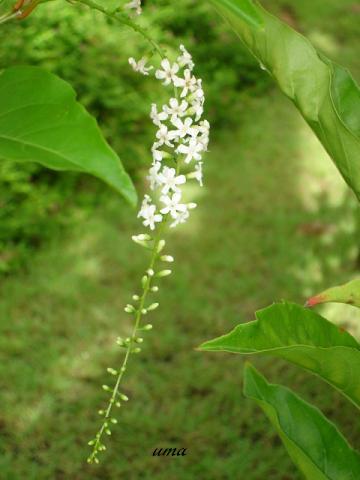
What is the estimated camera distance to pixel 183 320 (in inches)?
117

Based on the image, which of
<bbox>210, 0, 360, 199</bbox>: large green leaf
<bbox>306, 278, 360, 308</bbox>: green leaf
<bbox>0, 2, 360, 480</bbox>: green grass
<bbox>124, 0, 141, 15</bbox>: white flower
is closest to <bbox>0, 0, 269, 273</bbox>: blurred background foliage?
<bbox>0, 2, 360, 480</bbox>: green grass

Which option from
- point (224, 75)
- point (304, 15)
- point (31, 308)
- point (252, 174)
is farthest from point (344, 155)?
point (304, 15)

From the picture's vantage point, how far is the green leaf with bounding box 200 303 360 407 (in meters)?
1.10

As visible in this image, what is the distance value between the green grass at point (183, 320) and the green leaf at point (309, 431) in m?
0.96

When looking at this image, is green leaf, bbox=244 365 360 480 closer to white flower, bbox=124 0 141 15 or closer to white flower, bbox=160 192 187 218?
white flower, bbox=160 192 187 218

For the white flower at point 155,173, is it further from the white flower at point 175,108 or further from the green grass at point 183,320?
the green grass at point 183,320

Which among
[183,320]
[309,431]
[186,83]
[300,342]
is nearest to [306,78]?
[186,83]

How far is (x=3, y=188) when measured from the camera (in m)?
3.07

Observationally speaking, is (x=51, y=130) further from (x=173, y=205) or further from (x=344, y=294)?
(x=344, y=294)

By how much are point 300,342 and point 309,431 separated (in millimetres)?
379

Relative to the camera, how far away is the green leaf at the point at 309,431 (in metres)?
1.44

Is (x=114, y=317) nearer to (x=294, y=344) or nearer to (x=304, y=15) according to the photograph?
(x=294, y=344)

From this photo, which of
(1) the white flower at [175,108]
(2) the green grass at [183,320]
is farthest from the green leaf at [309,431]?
(2) the green grass at [183,320]

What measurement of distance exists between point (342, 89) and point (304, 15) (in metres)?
4.50
